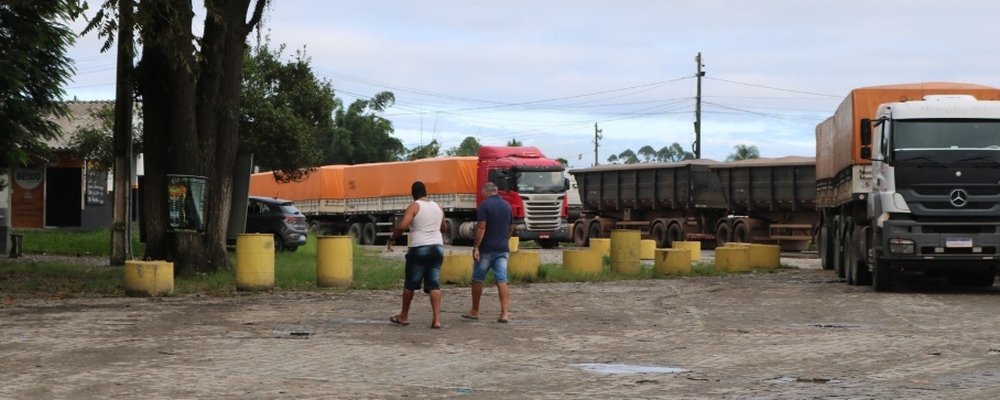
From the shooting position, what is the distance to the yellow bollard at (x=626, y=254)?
28.0m

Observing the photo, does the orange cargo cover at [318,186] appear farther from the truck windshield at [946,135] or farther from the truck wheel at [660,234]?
the truck windshield at [946,135]

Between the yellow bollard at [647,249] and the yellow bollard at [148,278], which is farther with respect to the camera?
the yellow bollard at [647,249]

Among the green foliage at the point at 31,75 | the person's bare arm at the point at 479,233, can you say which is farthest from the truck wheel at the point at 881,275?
the green foliage at the point at 31,75

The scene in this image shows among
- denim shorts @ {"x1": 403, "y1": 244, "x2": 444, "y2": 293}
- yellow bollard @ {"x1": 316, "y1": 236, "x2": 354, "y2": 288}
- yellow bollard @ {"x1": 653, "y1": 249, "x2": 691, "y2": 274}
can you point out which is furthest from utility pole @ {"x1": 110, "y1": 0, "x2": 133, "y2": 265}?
yellow bollard @ {"x1": 653, "y1": 249, "x2": 691, "y2": 274}

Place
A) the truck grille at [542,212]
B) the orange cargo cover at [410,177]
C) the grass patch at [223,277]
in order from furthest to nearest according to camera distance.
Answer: the orange cargo cover at [410,177] < the truck grille at [542,212] < the grass patch at [223,277]

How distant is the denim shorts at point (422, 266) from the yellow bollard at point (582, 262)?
1146 cm

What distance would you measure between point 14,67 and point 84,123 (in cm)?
3167

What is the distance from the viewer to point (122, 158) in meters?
26.9

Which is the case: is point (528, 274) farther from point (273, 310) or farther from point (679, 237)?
point (679, 237)

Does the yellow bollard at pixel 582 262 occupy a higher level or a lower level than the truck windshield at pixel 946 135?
lower

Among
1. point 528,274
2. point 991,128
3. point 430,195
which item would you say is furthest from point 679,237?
point 991,128

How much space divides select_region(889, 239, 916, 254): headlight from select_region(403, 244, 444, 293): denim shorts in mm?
8786

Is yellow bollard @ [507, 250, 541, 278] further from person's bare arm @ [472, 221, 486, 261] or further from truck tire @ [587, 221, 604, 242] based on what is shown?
truck tire @ [587, 221, 604, 242]

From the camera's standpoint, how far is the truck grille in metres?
45.8
